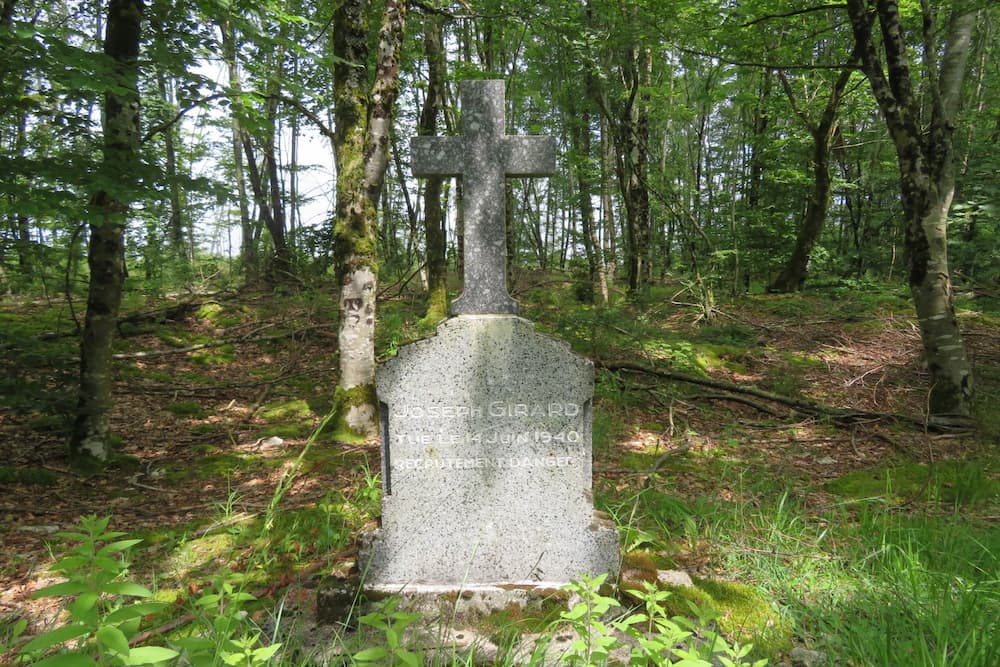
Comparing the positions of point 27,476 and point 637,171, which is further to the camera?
point 637,171

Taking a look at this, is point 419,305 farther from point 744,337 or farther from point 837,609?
point 837,609

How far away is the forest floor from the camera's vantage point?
3.83m

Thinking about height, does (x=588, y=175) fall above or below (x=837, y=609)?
above

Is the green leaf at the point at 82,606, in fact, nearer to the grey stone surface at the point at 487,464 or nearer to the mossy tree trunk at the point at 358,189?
the grey stone surface at the point at 487,464

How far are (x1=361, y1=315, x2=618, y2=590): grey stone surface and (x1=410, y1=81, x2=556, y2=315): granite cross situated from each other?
0.19m

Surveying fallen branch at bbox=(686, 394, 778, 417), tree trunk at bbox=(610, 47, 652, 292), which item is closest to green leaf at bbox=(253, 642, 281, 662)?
fallen branch at bbox=(686, 394, 778, 417)

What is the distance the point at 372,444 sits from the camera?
5.79m

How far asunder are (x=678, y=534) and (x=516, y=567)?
1.43 m

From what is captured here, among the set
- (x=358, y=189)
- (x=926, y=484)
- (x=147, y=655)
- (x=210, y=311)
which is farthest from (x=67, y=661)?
(x=210, y=311)

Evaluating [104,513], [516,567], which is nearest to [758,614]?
[516,567]

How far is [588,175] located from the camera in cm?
1304

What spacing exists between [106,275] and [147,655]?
16.4 ft

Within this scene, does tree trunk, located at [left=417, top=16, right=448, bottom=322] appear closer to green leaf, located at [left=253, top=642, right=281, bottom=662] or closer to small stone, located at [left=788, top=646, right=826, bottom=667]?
small stone, located at [left=788, top=646, right=826, bottom=667]

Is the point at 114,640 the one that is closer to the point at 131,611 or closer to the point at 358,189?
the point at 131,611
